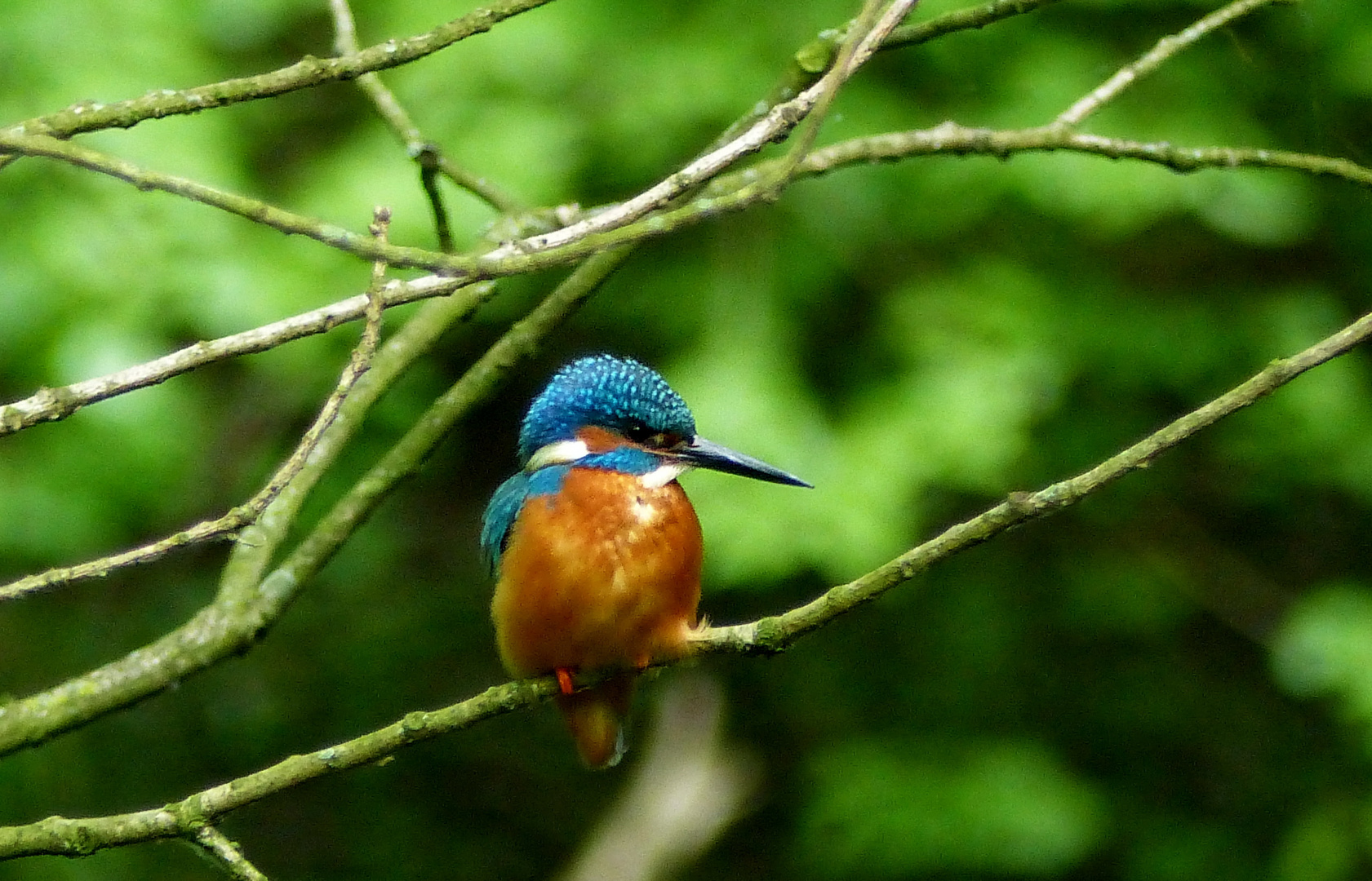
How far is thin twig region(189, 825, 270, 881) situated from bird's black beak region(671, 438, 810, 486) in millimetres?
1081

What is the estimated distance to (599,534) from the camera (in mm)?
2256

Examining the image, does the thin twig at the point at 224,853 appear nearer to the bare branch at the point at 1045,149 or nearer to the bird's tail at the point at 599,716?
the bird's tail at the point at 599,716

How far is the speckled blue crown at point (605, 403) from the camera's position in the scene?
246cm

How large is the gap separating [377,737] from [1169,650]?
4.00 metres

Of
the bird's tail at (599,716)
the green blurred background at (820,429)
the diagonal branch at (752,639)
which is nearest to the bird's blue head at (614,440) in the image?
the bird's tail at (599,716)

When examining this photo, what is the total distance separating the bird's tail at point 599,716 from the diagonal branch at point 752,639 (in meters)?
0.82

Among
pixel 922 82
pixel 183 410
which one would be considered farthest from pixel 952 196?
pixel 183 410

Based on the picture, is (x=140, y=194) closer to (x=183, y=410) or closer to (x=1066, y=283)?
(x=183, y=410)

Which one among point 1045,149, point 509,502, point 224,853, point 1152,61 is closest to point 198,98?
point 224,853

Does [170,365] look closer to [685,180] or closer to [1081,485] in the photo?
A: [685,180]

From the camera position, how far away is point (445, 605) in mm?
5227

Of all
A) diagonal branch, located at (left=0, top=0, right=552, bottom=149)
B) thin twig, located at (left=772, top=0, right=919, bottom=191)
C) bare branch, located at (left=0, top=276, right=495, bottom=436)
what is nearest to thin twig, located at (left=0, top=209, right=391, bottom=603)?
bare branch, located at (left=0, top=276, right=495, bottom=436)

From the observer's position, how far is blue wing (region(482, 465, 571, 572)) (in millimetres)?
2393

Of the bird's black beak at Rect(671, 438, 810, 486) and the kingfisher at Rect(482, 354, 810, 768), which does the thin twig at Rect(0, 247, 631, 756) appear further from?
the bird's black beak at Rect(671, 438, 810, 486)
